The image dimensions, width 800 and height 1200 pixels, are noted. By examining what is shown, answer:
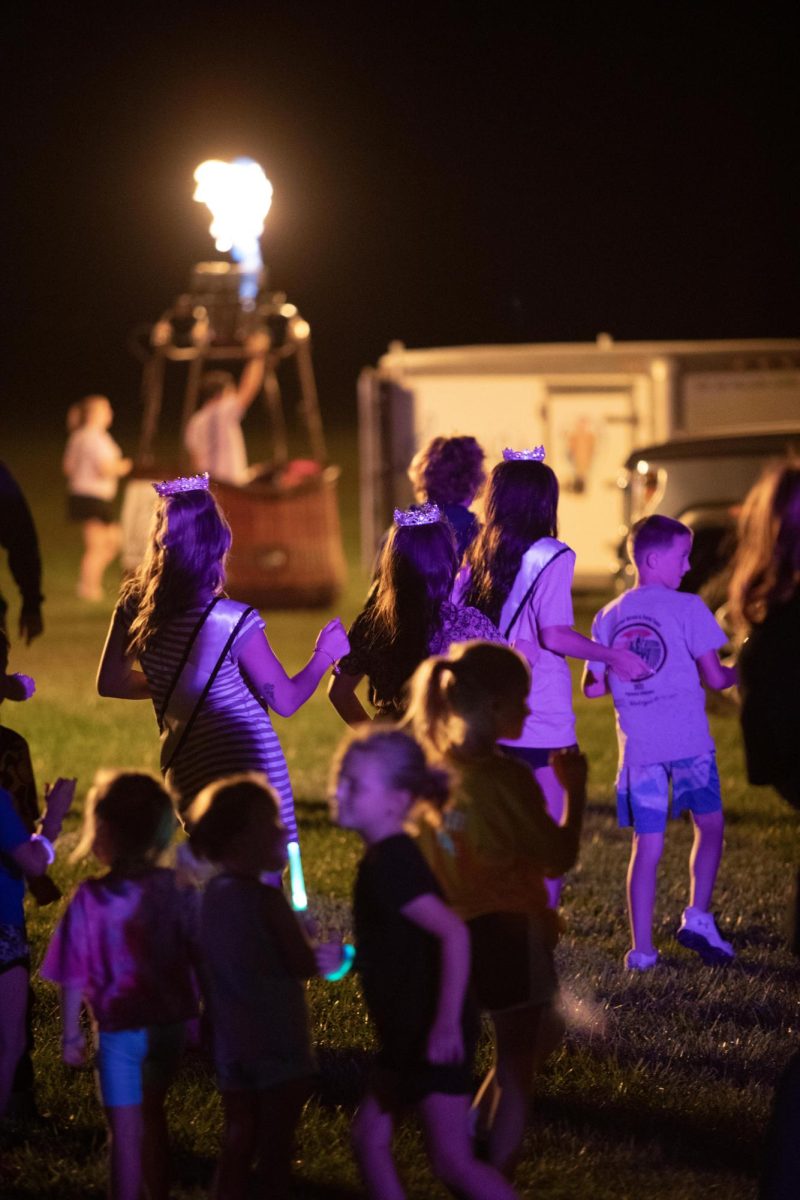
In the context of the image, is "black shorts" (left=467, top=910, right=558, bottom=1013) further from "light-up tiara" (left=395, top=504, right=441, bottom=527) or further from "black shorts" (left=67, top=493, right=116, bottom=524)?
"black shorts" (left=67, top=493, right=116, bottom=524)

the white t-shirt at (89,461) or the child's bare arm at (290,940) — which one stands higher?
the white t-shirt at (89,461)

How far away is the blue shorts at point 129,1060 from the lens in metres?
3.92

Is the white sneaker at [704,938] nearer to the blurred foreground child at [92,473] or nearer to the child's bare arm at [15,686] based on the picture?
the child's bare arm at [15,686]

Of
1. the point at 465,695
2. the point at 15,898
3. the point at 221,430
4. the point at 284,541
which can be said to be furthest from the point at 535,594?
the point at 221,430

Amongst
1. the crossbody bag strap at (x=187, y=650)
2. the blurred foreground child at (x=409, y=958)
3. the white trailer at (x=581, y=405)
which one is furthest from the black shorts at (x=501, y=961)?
the white trailer at (x=581, y=405)

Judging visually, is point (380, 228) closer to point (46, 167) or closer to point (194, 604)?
point (46, 167)

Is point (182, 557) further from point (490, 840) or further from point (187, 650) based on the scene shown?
point (490, 840)

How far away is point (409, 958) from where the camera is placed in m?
3.77

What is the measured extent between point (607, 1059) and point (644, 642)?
153cm

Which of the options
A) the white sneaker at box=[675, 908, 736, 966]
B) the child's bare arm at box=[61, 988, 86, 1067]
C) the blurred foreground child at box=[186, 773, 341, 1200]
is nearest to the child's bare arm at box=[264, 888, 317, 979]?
the blurred foreground child at box=[186, 773, 341, 1200]

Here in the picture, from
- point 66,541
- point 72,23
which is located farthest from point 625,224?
point 66,541

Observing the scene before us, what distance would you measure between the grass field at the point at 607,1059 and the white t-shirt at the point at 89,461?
27.8 ft

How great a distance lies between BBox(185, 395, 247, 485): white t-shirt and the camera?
A: 17406mm

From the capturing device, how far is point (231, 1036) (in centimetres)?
382
